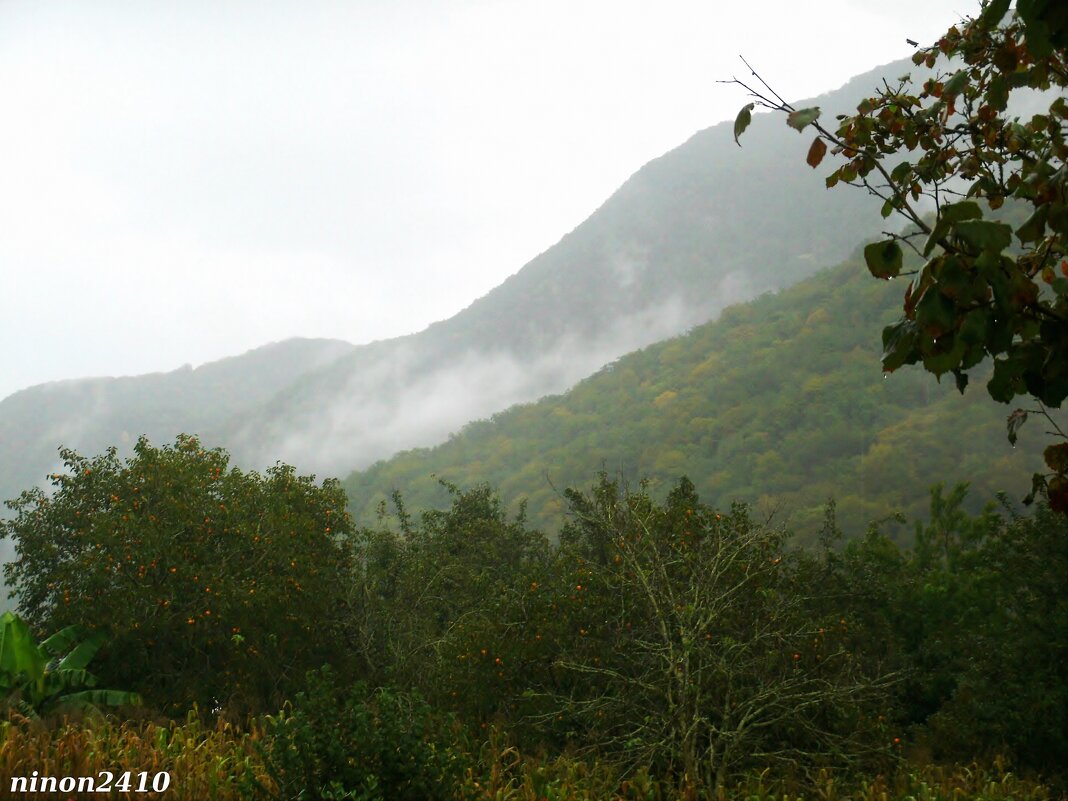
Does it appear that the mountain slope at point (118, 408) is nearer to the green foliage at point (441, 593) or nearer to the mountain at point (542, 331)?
the mountain at point (542, 331)

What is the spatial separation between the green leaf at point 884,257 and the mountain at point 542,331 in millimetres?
138600

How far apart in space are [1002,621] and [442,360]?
15367 centimetres

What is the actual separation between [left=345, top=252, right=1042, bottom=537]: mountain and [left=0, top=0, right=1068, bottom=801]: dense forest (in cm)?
3596

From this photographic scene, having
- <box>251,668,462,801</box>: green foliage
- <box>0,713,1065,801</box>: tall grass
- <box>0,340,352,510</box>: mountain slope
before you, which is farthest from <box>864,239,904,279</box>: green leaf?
<box>0,340,352,510</box>: mountain slope

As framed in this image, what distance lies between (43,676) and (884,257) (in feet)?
37.8

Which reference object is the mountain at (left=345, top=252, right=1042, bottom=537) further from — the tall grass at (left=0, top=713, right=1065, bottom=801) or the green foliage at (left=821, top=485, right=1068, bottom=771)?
the tall grass at (left=0, top=713, right=1065, bottom=801)

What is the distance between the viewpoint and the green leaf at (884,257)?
2.55 meters

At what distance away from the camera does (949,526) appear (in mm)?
25094

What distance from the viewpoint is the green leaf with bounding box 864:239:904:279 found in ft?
8.36

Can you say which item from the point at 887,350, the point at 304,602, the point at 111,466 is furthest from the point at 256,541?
the point at 887,350

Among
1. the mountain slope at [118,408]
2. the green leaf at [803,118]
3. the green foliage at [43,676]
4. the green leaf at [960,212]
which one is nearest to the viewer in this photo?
the green leaf at [960,212]

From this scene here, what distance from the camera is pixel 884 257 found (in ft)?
8.45

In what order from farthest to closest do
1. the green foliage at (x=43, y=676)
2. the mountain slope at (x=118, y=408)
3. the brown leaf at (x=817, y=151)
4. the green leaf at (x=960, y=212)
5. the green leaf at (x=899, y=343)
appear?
the mountain slope at (x=118, y=408)
the green foliage at (x=43, y=676)
the brown leaf at (x=817, y=151)
the green leaf at (x=899, y=343)
the green leaf at (x=960, y=212)

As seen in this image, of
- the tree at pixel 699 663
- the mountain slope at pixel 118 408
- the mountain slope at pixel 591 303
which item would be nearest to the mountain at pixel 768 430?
the tree at pixel 699 663
